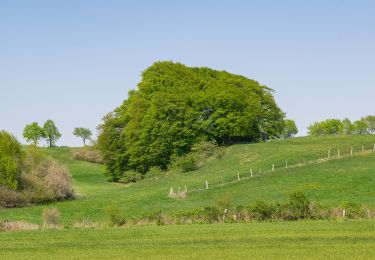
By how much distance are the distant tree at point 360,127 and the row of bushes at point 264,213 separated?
5916 inches

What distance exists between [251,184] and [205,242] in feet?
123

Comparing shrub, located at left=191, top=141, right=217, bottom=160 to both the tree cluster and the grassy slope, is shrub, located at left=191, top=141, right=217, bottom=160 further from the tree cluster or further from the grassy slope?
the tree cluster

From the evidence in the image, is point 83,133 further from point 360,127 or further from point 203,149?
point 203,149

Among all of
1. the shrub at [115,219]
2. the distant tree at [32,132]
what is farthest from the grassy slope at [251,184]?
the distant tree at [32,132]

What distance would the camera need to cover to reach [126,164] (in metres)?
102

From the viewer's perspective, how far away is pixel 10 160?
227ft

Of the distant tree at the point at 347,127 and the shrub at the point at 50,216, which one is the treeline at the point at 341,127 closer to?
the distant tree at the point at 347,127

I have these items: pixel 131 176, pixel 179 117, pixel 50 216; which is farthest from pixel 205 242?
pixel 131 176

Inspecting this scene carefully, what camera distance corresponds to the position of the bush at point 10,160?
6831cm

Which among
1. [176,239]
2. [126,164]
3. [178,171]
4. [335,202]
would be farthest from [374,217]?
[126,164]

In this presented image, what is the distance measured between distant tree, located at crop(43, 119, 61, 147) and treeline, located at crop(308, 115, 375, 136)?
7233cm

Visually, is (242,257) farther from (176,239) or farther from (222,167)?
(222,167)

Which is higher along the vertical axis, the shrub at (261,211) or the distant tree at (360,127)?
the distant tree at (360,127)

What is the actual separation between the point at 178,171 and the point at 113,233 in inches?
2033
